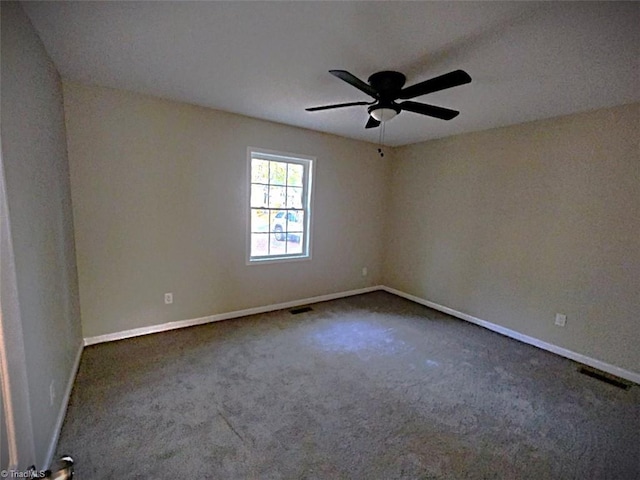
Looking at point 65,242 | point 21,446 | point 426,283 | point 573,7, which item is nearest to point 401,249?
point 426,283

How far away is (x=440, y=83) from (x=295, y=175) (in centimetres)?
251

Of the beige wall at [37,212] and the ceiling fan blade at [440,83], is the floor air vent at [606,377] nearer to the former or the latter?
the ceiling fan blade at [440,83]

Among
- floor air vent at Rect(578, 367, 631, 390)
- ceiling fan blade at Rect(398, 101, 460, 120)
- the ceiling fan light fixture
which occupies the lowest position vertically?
floor air vent at Rect(578, 367, 631, 390)

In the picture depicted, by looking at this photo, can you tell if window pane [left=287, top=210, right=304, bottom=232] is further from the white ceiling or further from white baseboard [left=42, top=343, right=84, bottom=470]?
white baseboard [left=42, top=343, right=84, bottom=470]

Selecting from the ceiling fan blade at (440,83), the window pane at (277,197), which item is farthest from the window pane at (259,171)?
the ceiling fan blade at (440,83)

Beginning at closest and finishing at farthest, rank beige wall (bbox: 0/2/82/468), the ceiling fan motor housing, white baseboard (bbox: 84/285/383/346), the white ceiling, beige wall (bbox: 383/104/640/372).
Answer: beige wall (bbox: 0/2/82/468), the white ceiling, the ceiling fan motor housing, beige wall (bbox: 383/104/640/372), white baseboard (bbox: 84/285/383/346)

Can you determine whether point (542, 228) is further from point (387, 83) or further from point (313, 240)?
point (313, 240)

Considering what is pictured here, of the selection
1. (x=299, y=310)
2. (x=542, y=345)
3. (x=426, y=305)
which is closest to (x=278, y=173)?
(x=299, y=310)

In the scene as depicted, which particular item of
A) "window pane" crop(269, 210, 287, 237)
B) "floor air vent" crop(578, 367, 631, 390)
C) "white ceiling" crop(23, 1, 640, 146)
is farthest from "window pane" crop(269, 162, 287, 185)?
"floor air vent" crop(578, 367, 631, 390)

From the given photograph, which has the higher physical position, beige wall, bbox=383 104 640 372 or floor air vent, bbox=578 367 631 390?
beige wall, bbox=383 104 640 372

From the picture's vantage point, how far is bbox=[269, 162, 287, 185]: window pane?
3.95 metres

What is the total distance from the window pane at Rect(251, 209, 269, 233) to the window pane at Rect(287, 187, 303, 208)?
1.19 ft

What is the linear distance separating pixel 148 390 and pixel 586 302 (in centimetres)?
Result: 387

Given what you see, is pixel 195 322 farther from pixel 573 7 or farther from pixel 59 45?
pixel 573 7
